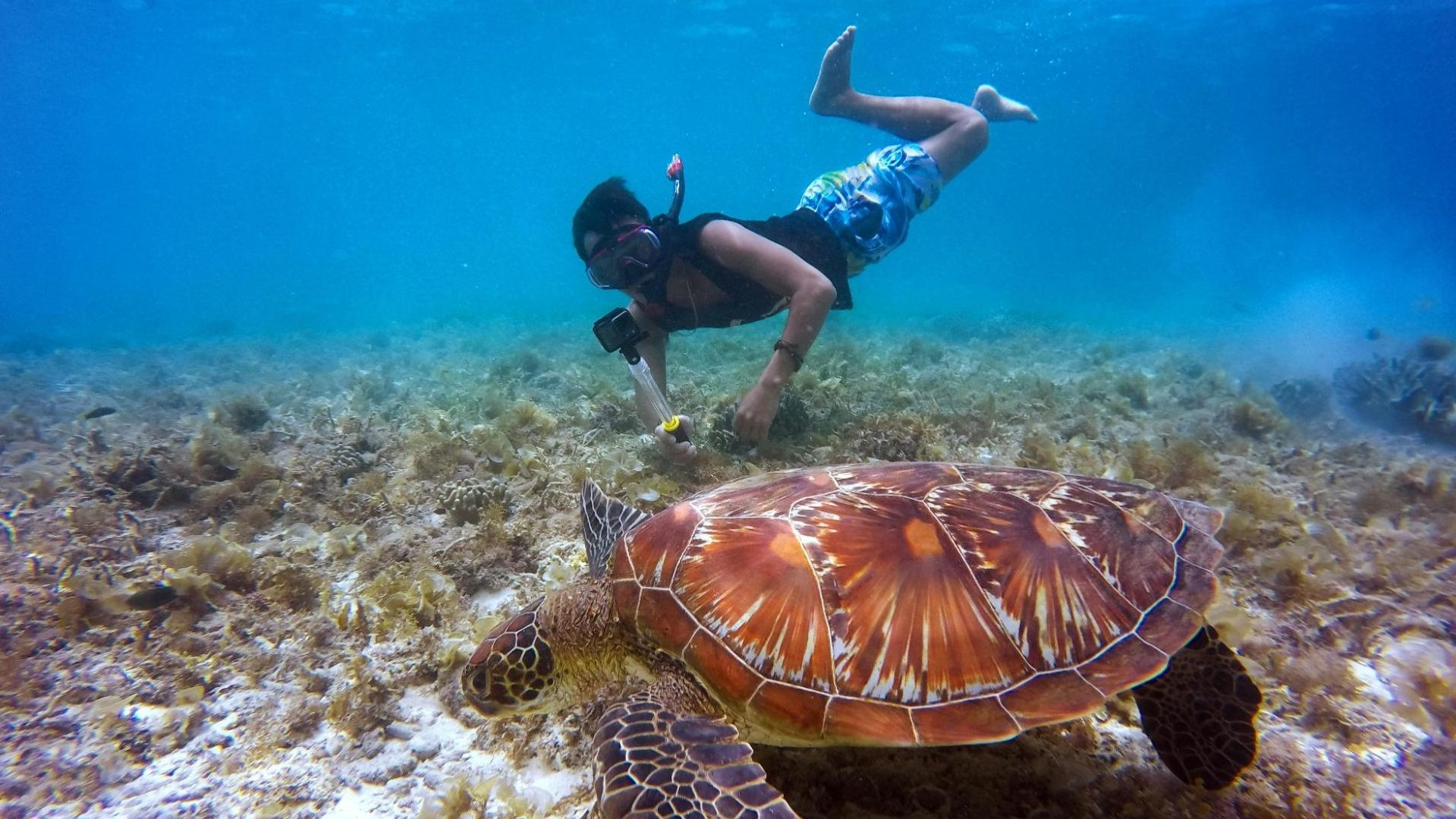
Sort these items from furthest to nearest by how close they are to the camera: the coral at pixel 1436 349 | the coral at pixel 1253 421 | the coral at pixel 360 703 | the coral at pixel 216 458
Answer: the coral at pixel 1436 349 → the coral at pixel 1253 421 → the coral at pixel 216 458 → the coral at pixel 360 703

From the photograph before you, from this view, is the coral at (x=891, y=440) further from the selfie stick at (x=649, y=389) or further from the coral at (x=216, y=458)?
the coral at (x=216, y=458)

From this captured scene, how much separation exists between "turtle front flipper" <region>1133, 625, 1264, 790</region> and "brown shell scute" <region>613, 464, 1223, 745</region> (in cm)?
20

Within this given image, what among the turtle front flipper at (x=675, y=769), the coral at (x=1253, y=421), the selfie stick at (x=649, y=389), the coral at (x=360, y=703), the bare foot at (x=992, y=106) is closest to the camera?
the turtle front flipper at (x=675, y=769)

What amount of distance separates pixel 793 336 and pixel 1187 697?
2.55m

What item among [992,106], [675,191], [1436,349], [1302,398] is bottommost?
[1436,349]

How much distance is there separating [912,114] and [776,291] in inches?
121

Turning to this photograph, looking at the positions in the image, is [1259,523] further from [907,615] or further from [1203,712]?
[907,615]

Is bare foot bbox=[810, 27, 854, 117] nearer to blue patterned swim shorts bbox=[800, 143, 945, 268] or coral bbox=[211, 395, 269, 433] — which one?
blue patterned swim shorts bbox=[800, 143, 945, 268]

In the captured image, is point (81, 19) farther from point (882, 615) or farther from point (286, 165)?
point (286, 165)

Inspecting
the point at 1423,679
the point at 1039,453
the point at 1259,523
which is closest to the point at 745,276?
the point at 1039,453

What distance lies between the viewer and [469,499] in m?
3.33

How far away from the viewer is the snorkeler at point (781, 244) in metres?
3.60

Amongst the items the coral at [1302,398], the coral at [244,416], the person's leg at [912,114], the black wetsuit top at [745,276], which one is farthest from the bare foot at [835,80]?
the coral at [1302,398]

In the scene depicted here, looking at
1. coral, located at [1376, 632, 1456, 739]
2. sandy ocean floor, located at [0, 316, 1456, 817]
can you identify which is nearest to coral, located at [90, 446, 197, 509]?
sandy ocean floor, located at [0, 316, 1456, 817]
